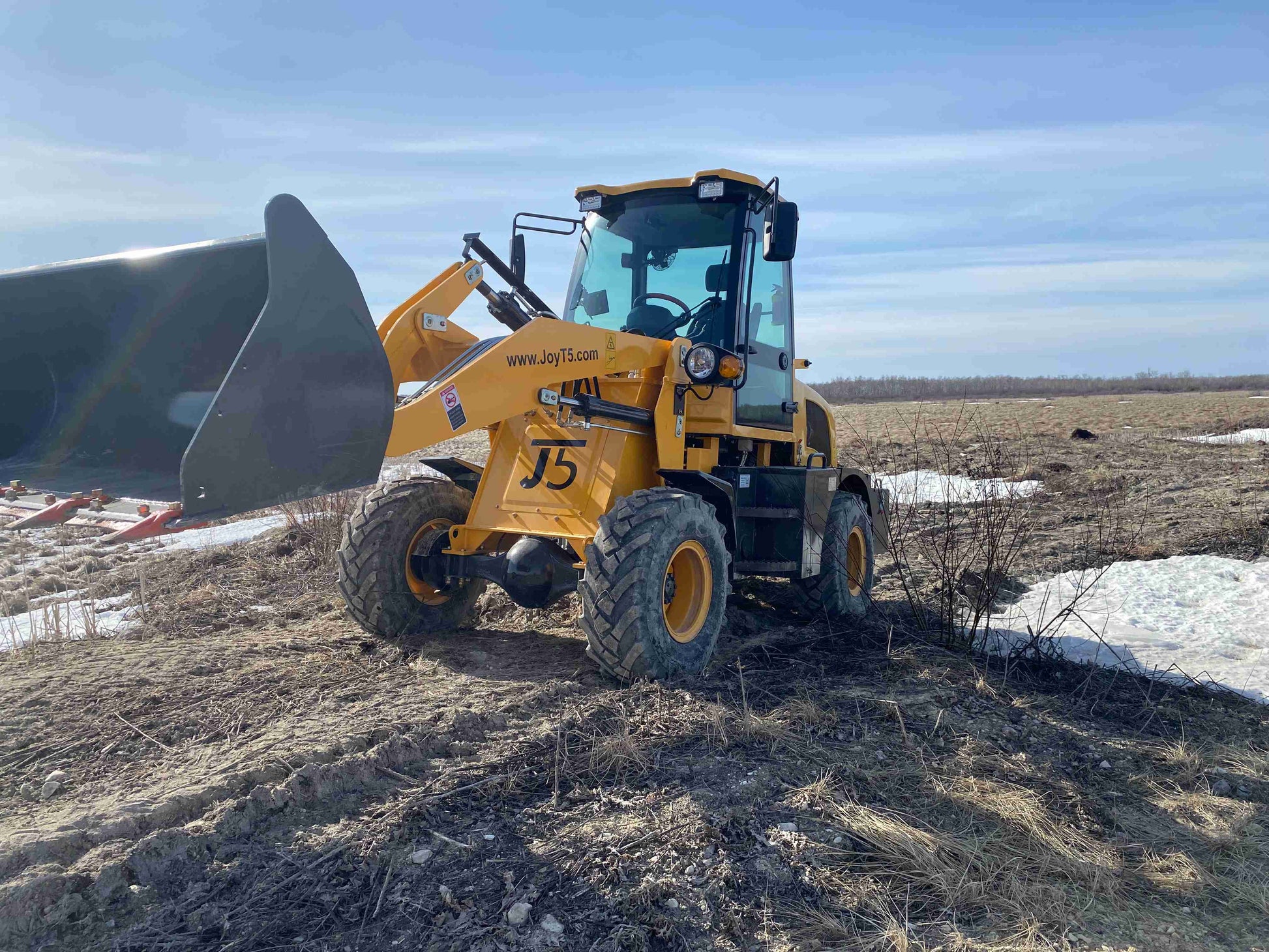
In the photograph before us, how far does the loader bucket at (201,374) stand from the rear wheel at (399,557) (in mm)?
1652

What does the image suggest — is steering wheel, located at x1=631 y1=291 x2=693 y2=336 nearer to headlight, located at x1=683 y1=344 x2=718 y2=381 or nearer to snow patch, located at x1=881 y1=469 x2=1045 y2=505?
Result: headlight, located at x1=683 y1=344 x2=718 y2=381

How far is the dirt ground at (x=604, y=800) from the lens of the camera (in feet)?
9.87

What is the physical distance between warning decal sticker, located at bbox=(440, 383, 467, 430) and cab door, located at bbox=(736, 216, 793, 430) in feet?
7.43

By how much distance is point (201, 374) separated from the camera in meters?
4.29

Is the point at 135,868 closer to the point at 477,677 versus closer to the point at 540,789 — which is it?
the point at 540,789

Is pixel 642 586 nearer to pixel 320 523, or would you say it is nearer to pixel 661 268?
pixel 661 268

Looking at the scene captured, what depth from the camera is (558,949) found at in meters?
2.86

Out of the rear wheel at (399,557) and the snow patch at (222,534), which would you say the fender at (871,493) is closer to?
the rear wheel at (399,557)

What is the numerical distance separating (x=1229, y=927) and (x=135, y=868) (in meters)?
3.77

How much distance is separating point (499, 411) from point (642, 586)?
120 centimetres

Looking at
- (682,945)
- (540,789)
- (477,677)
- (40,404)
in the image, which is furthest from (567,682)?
(40,404)

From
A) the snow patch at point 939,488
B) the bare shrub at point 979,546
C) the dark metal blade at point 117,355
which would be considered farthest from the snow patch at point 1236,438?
the dark metal blade at point 117,355

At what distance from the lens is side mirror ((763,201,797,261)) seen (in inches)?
225

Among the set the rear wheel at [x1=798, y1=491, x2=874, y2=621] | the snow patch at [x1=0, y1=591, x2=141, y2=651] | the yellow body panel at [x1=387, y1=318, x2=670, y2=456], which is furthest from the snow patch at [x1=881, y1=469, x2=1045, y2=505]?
the snow patch at [x1=0, y1=591, x2=141, y2=651]
